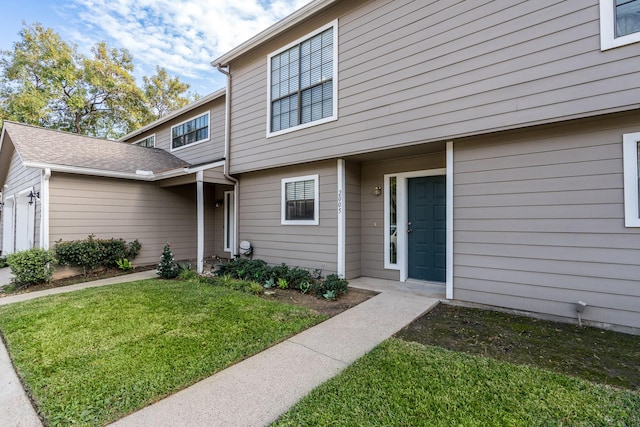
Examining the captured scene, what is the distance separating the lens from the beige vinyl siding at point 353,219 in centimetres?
612

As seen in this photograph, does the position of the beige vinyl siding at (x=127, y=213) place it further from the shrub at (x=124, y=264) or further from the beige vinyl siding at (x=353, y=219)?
the beige vinyl siding at (x=353, y=219)

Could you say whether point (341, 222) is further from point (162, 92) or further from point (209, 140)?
point (162, 92)

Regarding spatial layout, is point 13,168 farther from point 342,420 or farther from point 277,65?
point 342,420

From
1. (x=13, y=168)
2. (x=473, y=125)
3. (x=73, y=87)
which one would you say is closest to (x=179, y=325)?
(x=473, y=125)

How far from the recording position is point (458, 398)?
217 centimetres

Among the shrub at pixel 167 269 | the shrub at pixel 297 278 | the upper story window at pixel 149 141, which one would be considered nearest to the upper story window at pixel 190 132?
the upper story window at pixel 149 141

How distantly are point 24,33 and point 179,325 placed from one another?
78.7ft

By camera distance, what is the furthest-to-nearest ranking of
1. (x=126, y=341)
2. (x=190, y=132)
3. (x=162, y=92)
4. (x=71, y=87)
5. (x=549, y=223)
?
(x=162, y=92) < (x=71, y=87) < (x=190, y=132) < (x=549, y=223) < (x=126, y=341)

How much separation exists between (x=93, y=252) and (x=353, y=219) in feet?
21.6

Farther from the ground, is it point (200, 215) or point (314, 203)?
point (314, 203)

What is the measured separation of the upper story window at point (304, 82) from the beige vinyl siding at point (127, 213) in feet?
14.7

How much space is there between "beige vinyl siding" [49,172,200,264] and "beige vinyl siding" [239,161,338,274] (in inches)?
105

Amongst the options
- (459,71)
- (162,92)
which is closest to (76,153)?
(459,71)

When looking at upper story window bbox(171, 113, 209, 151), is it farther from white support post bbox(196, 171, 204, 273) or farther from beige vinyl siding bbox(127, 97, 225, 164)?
white support post bbox(196, 171, 204, 273)
